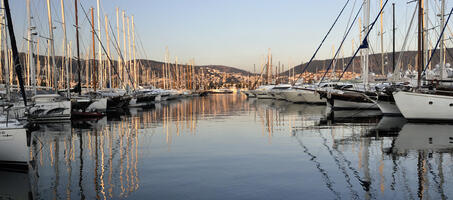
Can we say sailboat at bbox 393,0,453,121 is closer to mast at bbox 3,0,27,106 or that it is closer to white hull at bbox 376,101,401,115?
white hull at bbox 376,101,401,115

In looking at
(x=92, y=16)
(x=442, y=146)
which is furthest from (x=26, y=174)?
(x=92, y=16)

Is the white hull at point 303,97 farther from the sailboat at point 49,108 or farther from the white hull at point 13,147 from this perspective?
the white hull at point 13,147

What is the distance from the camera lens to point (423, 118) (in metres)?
22.2

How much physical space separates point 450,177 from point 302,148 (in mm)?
5428

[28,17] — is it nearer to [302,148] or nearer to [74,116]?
[74,116]

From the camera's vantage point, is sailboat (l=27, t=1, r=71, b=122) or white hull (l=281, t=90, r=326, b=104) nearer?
sailboat (l=27, t=1, r=71, b=122)

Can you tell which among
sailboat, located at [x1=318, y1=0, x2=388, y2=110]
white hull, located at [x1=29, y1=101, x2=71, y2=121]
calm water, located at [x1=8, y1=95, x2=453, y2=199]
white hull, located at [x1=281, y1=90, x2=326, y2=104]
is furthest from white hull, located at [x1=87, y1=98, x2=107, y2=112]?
white hull, located at [x1=281, y1=90, x2=326, y2=104]

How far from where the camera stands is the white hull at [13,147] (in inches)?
431

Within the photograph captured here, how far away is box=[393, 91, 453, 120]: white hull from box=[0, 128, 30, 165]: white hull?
18.8 meters

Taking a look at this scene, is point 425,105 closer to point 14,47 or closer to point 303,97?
point 14,47

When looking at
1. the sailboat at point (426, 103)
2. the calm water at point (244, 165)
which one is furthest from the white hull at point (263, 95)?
the calm water at point (244, 165)

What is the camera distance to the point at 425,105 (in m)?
21.8

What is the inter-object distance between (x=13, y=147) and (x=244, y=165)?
6.28 meters

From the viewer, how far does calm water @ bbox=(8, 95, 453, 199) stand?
8391mm
